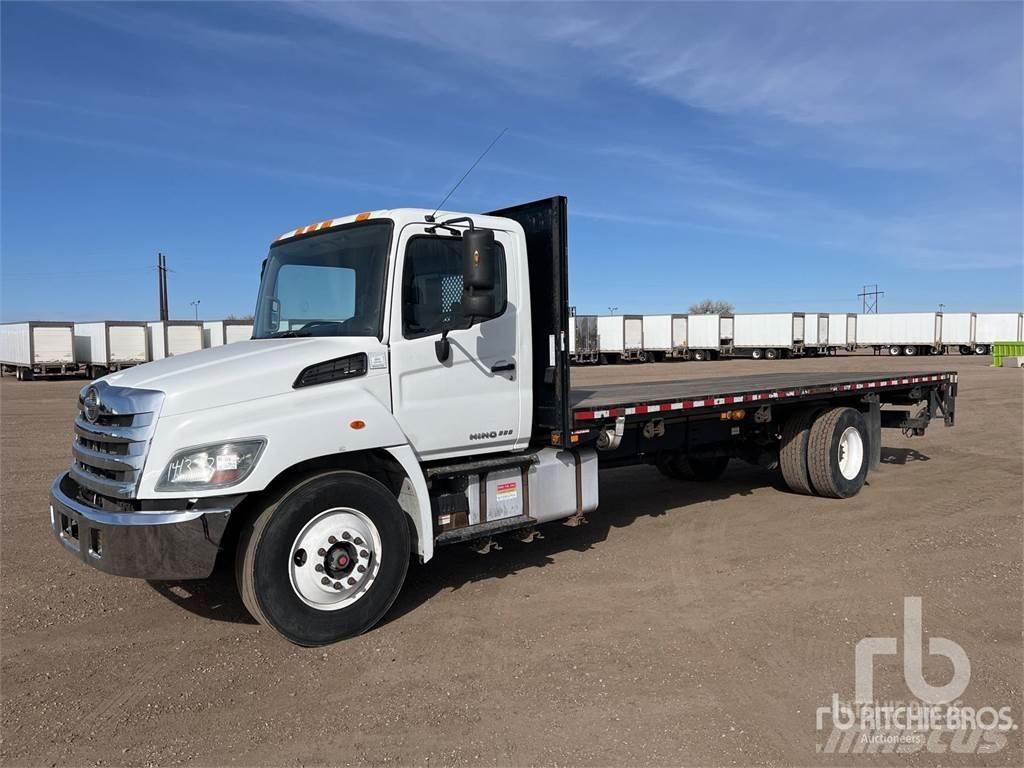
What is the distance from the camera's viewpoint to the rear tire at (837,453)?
27.3 ft

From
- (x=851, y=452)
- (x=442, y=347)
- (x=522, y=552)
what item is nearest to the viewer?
(x=442, y=347)

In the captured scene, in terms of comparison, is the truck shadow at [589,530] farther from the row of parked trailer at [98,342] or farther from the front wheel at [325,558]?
the row of parked trailer at [98,342]

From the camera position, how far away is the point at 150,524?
407cm

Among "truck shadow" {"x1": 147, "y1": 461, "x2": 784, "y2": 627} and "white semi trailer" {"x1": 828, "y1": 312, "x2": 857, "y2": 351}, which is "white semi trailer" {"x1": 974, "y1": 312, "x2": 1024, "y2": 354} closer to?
"white semi trailer" {"x1": 828, "y1": 312, "x2": 857, "y2": 351}

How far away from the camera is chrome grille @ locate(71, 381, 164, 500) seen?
164 inches

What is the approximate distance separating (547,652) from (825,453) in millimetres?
5133

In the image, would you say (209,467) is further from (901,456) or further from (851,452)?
(901,456)

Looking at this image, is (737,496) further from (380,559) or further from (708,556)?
(380,559)

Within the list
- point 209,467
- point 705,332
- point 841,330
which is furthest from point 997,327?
point 209,467

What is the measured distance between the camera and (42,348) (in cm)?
3834

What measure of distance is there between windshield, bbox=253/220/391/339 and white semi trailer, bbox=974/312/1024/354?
2392 inches

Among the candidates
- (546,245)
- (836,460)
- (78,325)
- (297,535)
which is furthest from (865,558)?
(78,325)

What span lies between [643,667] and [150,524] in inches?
Result: 114

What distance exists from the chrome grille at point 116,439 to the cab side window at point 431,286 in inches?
64.9
